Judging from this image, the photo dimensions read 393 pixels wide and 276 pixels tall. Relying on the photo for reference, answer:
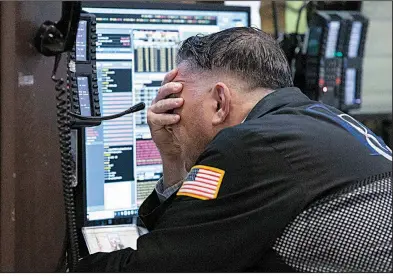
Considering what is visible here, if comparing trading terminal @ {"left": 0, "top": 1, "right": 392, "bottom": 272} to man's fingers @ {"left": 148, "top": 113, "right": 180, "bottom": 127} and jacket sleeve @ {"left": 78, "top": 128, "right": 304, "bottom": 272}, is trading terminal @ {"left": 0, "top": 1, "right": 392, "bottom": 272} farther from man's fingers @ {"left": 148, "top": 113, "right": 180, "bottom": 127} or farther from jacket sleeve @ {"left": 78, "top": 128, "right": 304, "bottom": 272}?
jacket sleeve @ {"left": 78, "top": 128, "right": 304, "bottom": 272}

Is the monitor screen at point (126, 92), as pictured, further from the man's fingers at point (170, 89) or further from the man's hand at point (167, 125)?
the man's fingers at point (170, 89)

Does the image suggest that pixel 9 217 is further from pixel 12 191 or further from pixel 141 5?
pixel 141 5

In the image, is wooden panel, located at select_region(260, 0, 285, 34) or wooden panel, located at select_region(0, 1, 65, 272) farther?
wooden panel, located at select_region(260, 0, 285, 34)

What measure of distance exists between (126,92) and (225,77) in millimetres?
507

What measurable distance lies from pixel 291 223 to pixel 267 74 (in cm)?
32

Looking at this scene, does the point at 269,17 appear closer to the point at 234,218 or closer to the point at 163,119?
the point at 163,119

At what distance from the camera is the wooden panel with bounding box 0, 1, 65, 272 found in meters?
0.99

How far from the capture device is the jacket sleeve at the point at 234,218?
1.10 meters

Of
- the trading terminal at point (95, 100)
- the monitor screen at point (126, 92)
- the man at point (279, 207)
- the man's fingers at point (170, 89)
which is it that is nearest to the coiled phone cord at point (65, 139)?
the trading terminal at point (95, 100)

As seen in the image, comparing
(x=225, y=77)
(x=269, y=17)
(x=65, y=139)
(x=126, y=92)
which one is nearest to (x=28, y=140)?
(x=65, y=139)

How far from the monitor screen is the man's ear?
47cm

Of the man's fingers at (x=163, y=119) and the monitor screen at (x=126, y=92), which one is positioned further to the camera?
the monitor screen at (x=126, y=92)

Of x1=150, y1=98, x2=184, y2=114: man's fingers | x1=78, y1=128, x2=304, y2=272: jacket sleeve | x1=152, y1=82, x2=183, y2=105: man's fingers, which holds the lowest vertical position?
x1=78, y1=128, x2=304, y2=272: jacket sleeve

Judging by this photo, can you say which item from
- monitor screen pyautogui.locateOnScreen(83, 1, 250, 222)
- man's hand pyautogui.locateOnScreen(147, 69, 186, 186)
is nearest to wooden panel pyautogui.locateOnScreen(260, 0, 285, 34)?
monitor screen pyautogui.locateOnScreen(83, 1, 250, 222)
